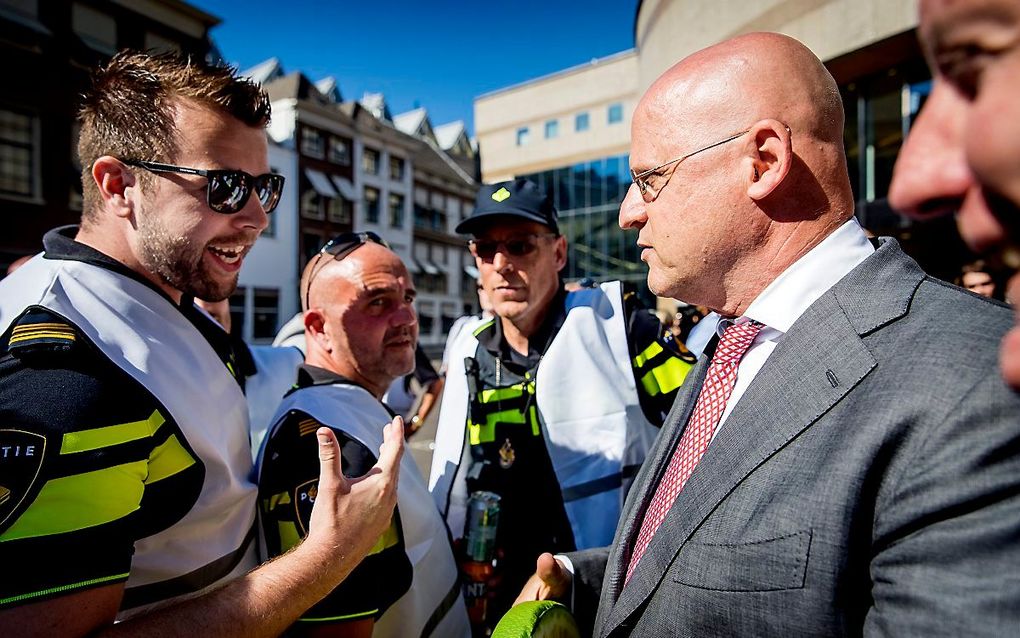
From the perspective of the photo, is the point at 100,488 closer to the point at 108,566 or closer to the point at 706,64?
the point at 108,566

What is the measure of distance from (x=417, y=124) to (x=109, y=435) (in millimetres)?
43970

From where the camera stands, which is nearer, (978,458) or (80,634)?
(978,458)

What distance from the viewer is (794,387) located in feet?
3.64

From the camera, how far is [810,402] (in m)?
1.07

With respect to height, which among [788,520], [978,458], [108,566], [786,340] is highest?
[786,340]

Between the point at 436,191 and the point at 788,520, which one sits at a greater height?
the point at 436,191

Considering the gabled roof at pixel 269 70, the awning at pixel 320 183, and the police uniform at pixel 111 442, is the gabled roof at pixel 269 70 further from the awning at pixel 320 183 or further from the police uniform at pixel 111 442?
the police uniform at pixel 111 442

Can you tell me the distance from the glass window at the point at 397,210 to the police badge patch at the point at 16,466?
33.1 m

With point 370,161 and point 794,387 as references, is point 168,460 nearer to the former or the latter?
point 794,387

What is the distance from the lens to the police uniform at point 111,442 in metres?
1.09

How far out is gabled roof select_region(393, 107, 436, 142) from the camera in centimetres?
4202

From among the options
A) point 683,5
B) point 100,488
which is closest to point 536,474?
point 100,488

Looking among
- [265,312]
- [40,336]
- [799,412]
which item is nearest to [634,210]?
[799,412]

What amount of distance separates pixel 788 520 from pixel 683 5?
11.8 meters
